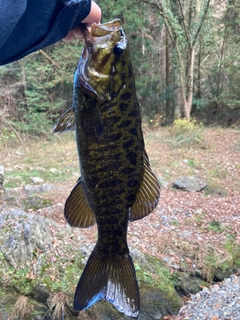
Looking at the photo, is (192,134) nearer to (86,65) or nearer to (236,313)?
(236,313)

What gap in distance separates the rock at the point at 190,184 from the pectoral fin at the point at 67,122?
7.24 meters

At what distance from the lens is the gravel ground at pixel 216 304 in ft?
A: 15.7

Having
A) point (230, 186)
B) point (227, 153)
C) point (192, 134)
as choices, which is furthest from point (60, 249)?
point (192, 134)

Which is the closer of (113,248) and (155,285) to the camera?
(113,248)

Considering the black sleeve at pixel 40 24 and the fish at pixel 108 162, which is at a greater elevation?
the black sleeve at pixel 40 24

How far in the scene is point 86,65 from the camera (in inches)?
57.4

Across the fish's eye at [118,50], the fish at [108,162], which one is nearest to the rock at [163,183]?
the fish at [108,162]

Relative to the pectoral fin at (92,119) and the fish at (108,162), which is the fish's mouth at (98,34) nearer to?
the fish at (108,162)

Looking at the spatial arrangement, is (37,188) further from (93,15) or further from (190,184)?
(93,15)

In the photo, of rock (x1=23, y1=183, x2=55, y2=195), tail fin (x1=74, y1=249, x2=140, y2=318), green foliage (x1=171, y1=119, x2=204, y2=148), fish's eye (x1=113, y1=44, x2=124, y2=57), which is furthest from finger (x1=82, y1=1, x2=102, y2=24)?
green foliage (x1=171, y1=119, x2=204, y2=148)

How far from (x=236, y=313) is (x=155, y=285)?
1089mm

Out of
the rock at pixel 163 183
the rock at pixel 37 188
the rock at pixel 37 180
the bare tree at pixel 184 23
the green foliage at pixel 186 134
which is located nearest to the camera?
the rock at pixel 37 188

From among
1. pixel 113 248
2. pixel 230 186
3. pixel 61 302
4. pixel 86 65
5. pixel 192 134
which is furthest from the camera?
pixel 192 134

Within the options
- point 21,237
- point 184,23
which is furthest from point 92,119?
point 184,23
